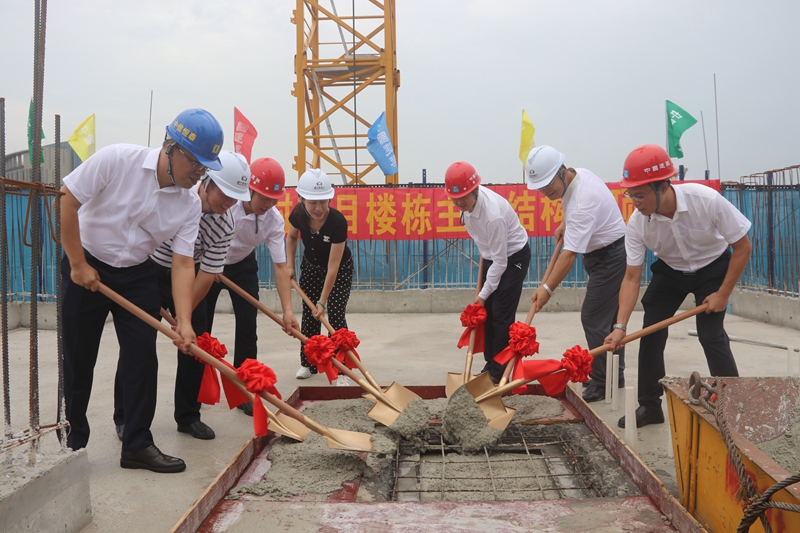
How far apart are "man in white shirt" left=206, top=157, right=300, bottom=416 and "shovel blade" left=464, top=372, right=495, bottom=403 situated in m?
1.18

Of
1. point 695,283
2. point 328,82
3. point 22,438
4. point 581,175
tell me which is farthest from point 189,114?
point 328,82

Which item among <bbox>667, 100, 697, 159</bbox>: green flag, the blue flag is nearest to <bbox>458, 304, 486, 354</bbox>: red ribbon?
the blue flag

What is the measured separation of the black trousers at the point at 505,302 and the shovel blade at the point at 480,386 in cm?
57

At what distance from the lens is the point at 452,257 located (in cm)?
866

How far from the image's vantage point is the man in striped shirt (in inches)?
125

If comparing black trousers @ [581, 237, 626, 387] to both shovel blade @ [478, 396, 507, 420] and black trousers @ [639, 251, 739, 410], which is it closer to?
black trousers @ [639, 251, 739, 410]

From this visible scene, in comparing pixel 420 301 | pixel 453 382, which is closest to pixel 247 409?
pixel 453 382

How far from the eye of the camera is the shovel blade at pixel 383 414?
3312 mm

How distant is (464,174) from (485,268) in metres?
0.92

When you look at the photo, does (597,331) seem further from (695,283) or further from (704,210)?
(704,210)

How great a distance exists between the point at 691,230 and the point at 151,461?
117 inches

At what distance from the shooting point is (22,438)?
2119mm

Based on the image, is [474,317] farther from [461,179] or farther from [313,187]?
[313,187]

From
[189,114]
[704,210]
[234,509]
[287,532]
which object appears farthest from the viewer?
[704,210]
